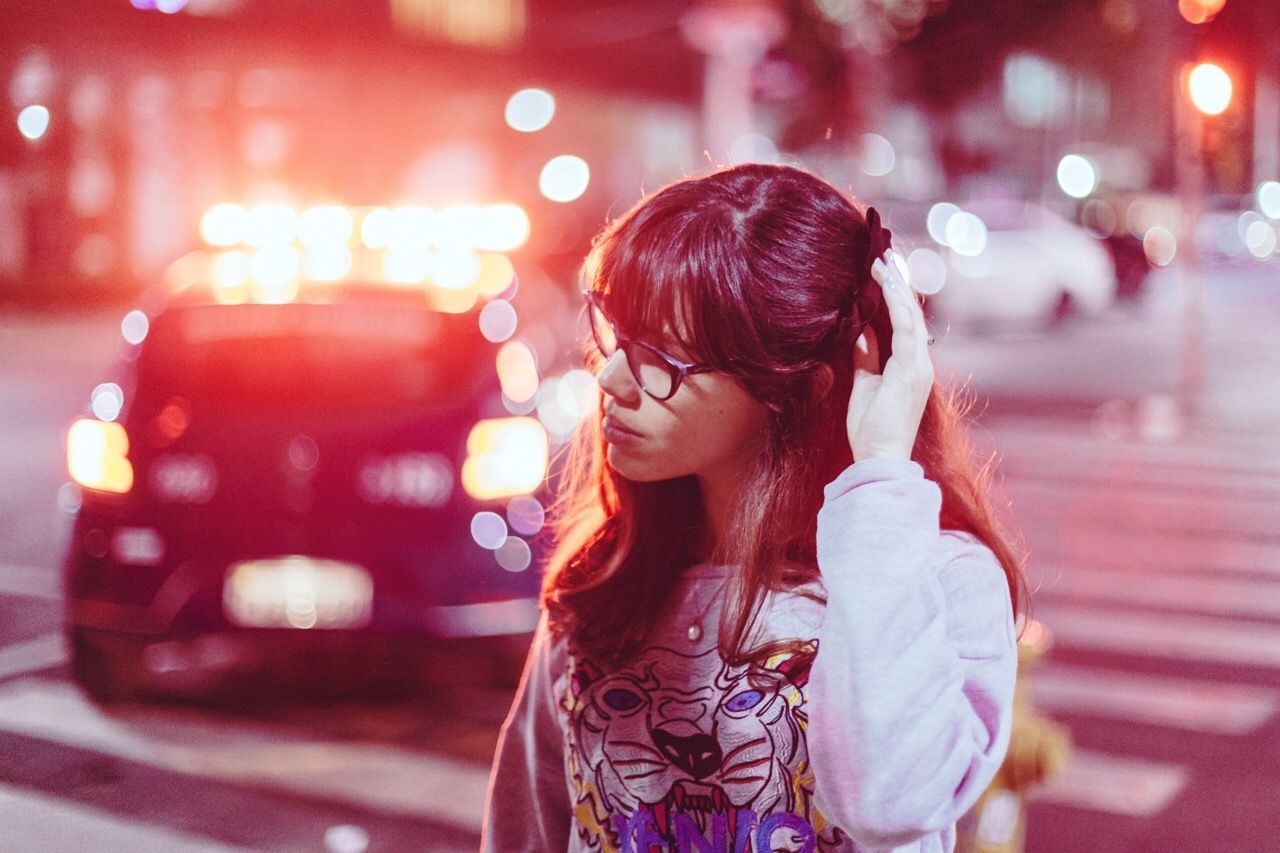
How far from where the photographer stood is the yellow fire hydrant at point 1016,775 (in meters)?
3.35

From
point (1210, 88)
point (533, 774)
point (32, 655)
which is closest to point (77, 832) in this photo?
point (32, 655)

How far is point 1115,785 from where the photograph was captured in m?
5.24

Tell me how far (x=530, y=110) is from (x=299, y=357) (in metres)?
27.3

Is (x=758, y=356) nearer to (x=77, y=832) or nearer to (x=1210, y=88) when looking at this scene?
(x=77, y=832)

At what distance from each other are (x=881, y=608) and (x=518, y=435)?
432cm

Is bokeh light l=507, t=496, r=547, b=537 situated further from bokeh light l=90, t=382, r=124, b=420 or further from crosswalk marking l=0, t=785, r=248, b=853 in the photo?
crosswalk marking l=0, t=785, r=248, b=853

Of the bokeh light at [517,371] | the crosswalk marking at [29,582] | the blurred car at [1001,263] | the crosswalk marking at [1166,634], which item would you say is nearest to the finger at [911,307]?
the bokeh light at [517,371]

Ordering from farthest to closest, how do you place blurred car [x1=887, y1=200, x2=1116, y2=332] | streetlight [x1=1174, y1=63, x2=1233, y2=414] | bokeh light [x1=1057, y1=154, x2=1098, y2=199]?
bokeh light [x1=1057, y1=154, x2=1098, y2=199], blurred car [x1=887, y1=200, x2=1116, y2=332], streetlight [x1=1174, y1=63, x2=1233, y2=414]

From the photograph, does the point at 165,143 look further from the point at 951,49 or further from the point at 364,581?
the point at 364,581

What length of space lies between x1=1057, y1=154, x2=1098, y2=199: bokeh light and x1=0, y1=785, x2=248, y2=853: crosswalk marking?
125 feet

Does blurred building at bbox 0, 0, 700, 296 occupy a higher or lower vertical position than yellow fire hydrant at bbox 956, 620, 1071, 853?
higher

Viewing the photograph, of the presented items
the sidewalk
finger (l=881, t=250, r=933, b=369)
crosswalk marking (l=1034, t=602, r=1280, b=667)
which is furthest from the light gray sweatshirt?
the sidewalk

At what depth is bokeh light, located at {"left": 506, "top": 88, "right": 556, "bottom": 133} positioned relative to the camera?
30.9m

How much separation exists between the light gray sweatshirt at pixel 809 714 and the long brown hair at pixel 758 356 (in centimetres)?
5
